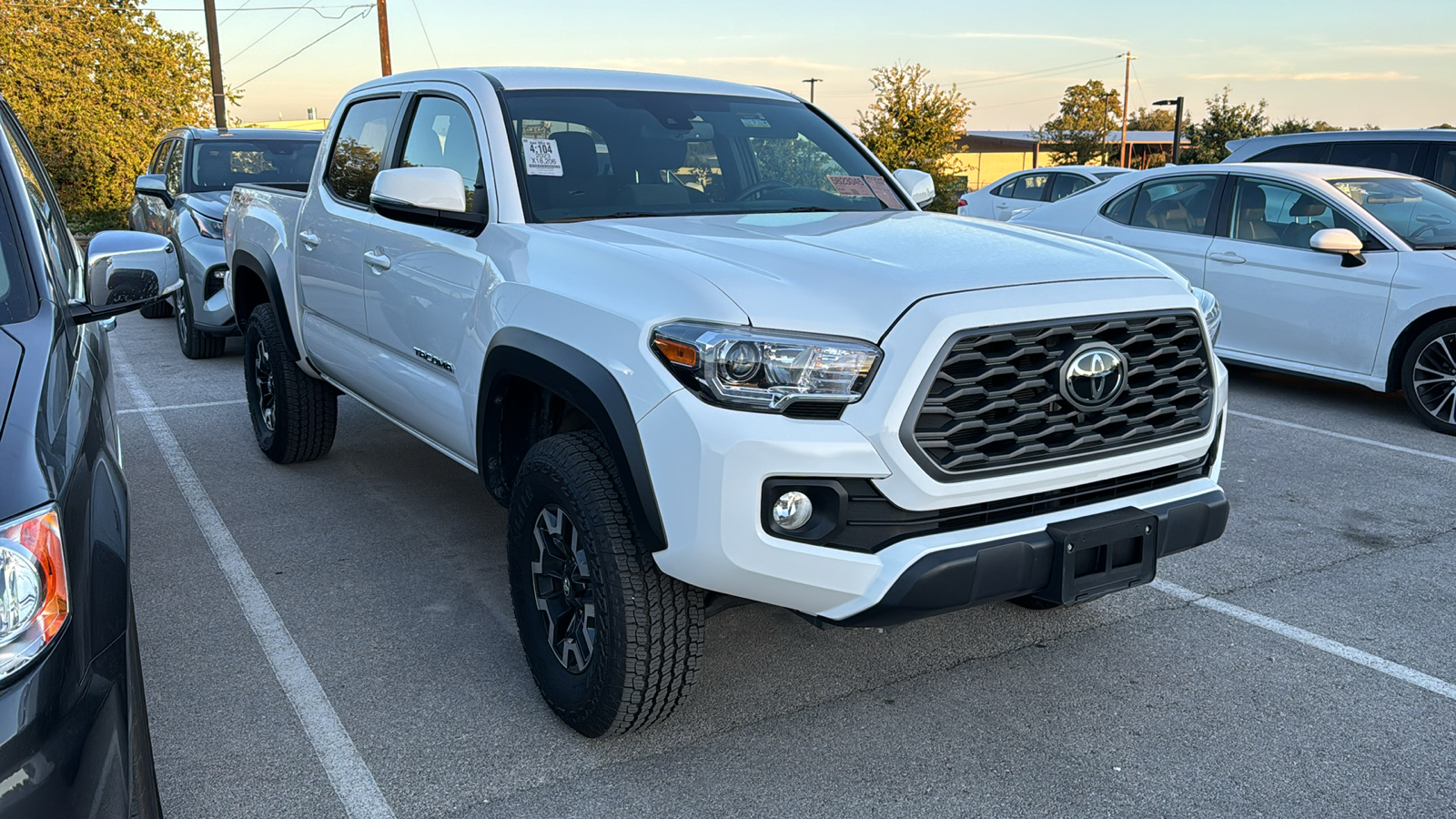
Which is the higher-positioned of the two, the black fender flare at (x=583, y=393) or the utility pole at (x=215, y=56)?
the utility pole at (x=215, y=56)

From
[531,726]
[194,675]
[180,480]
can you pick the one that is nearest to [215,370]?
[180,480]

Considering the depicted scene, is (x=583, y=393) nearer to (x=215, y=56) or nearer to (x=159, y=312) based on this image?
(x=159, y=312)

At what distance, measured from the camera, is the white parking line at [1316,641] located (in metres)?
3.43

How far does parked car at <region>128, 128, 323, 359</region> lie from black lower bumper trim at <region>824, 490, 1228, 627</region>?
21.8 ft

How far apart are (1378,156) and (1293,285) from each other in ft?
10.0

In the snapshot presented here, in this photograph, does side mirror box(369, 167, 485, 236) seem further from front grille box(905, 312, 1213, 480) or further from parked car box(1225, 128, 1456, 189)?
parked car box(1225, 128, 1456, 189)

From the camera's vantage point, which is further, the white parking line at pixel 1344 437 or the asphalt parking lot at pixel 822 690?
the white parking line at pixel 1344 437

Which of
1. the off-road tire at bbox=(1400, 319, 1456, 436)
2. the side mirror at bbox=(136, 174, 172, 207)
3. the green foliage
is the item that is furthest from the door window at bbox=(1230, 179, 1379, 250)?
the green foliage

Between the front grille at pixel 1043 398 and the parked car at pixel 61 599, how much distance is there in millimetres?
1651

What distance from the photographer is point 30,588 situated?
5.91 ft

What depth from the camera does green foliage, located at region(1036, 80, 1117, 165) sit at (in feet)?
196

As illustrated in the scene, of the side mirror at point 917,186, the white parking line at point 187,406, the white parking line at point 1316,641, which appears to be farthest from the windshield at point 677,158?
the white parking line at point 187,406

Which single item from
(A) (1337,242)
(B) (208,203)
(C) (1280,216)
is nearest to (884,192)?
(A) (1337,242)

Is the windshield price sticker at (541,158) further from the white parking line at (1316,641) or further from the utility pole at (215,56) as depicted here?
the utility pole at (215,56)
